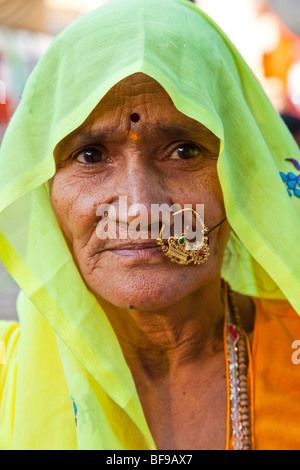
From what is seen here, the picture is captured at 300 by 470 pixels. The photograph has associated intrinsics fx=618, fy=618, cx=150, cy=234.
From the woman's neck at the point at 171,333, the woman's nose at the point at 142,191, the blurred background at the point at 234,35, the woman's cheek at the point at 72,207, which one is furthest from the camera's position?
the blurred background at the point at 234,35

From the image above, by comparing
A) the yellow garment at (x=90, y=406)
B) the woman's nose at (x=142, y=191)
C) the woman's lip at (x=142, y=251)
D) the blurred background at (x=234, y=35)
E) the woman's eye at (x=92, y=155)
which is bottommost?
the yellow garment at (x=90, y=406)

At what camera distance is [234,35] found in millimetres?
8570

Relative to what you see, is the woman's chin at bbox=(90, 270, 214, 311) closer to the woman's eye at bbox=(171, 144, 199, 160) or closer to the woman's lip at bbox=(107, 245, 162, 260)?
the woman's lip at bbox=(107, 245, 162, 260)

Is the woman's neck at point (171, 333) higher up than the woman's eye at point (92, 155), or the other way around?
the woman's eye at point (92, 155)

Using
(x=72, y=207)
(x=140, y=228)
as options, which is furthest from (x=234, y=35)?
(x=140, y=228)

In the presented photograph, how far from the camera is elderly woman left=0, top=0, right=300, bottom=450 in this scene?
68.7 inches

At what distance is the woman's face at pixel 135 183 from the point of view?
175cm

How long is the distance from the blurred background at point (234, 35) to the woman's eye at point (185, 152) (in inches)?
184

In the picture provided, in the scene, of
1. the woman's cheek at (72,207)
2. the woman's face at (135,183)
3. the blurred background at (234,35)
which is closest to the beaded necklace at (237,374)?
the woman's face at (135,183)

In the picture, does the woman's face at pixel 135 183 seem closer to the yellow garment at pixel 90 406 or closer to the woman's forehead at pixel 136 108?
the woman's forehead at pixel 136 108

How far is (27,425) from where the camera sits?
184 cm

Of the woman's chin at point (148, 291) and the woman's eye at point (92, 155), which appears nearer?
the woman's chin at point (148, 291)
